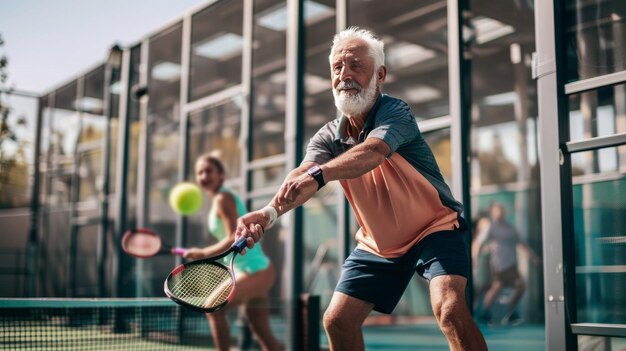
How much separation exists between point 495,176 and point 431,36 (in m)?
3.99

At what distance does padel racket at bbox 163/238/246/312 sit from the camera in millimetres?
3127

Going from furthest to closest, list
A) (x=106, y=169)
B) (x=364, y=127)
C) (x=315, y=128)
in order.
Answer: (x=315, y=128), (x=106, y=169), (x=364, y=127)

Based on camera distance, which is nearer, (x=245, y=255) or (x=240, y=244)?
(x=240, y=244)

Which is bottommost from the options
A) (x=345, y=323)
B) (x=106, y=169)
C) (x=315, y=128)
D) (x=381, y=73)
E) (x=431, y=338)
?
(x=431, y=338)

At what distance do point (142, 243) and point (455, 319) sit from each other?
3.29m

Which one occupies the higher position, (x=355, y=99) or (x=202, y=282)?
(x=355, y=99)

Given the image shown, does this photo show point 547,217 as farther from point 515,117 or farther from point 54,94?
point 54,94

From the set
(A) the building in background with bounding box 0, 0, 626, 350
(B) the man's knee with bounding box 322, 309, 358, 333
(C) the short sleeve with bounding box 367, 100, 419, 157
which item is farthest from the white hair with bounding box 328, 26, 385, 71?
(A) the building in background with bounding box 0, 0, 626, 350

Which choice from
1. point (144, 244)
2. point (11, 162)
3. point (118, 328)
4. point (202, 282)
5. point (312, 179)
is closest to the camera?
point (312, 179)

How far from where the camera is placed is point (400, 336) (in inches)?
331

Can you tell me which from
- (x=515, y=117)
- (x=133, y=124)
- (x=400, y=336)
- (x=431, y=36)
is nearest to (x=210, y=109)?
(x=133, y=124)

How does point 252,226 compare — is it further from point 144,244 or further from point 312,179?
point 144,244

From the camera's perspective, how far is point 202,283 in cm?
322

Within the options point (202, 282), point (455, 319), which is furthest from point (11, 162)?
point (455, 319)
